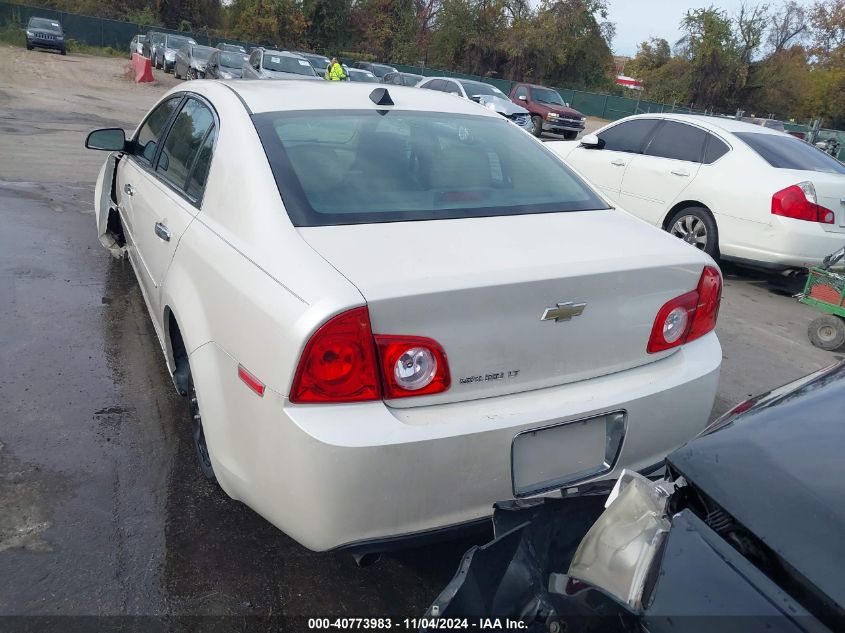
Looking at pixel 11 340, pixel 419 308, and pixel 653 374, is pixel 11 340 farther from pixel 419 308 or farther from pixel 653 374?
pixel 653 374

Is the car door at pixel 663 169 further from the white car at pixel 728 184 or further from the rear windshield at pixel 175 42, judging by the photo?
the rear windshield at pixel 175 42

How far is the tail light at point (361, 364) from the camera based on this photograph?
2.10 meters

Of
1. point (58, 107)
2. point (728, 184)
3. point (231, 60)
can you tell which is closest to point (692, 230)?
point (728, 184)

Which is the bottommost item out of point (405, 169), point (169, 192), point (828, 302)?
point (828, 302)

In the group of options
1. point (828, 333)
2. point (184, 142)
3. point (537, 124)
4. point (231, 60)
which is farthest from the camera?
point (231, 60)

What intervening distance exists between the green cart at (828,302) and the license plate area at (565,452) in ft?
13.0

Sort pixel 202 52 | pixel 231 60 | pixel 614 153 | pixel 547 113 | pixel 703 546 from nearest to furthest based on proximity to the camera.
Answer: pixel 703 546 → pixel 614 153 → pixel 547 113 → pixel 231 60 → pixel 202 52

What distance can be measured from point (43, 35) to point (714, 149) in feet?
117

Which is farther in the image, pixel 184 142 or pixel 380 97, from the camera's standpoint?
pixel 184 142

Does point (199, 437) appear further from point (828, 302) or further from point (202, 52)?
point (202, 52)

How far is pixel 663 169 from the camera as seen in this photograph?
790 cm

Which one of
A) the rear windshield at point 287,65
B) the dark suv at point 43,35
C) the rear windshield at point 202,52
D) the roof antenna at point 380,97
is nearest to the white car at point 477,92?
the rear windshield at point 287,65

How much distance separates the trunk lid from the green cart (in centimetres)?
346

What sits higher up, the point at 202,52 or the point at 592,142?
the point at 592,142
